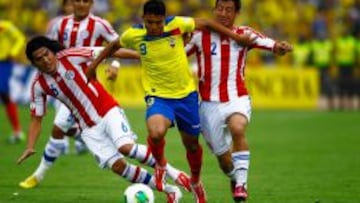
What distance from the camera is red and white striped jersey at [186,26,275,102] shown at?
11.6 m

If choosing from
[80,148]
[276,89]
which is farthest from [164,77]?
[276,89]

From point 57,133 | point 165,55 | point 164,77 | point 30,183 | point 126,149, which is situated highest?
point 165,55

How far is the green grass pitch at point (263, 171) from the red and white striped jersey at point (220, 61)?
124 cm

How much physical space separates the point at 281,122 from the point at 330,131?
8.76 ft

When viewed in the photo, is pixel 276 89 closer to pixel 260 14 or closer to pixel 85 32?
pixel 260 14

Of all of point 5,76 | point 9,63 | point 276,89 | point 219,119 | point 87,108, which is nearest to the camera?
point 87,108

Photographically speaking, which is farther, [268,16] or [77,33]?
[268,16]

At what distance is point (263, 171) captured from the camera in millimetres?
15359

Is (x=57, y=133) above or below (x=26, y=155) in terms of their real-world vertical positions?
below

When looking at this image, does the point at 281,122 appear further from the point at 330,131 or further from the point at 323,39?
the point at 323,39

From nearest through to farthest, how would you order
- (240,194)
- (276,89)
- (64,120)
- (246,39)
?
(240,194)
(246,39)
(64,120)
(276,89)

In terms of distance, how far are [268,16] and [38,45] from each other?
23.0 m

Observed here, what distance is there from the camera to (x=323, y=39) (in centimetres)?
3231

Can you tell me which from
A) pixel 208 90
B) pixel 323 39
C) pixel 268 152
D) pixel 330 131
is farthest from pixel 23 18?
pixel 208 90
